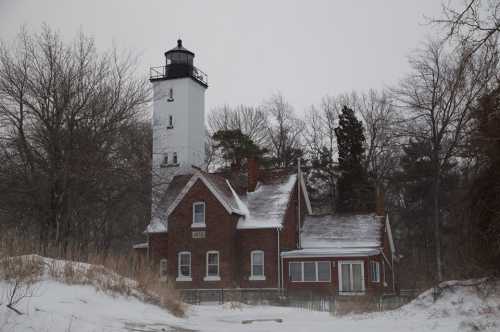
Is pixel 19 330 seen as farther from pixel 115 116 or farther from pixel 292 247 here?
pixel 292 247

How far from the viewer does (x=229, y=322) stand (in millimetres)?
17625

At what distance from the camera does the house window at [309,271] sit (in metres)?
35.5

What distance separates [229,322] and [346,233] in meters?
21.3

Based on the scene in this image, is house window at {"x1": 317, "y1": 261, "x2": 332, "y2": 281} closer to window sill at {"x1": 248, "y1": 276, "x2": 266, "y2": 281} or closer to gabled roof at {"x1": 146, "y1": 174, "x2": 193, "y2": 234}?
window sill at {"x1": 248, "y1": 276, "x2": 266, "y2": 281}

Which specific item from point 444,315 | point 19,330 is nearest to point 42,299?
point 19,330

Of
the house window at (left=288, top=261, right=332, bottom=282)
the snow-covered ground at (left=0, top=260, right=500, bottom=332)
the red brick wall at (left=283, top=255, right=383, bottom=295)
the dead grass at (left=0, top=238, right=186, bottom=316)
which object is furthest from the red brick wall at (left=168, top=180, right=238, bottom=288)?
the snow-covered ground at (left=0, top=260, right=500, bottom=332)

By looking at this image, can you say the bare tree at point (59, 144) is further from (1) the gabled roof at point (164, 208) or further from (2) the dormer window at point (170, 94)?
(2) the dormer window at point (170, 94)

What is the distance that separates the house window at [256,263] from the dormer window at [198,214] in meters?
3.77

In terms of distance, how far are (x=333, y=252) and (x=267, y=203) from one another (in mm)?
5723

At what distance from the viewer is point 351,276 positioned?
35.1 meters

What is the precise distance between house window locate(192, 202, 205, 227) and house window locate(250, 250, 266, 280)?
377 centimetres

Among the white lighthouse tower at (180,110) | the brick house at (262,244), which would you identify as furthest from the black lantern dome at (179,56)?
the brick house at (262,244)

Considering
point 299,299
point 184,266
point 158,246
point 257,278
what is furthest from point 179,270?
point 299,299

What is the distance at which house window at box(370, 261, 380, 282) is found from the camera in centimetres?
3562
